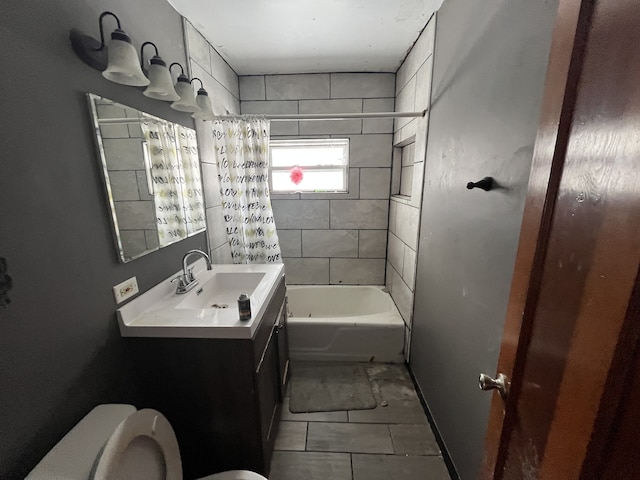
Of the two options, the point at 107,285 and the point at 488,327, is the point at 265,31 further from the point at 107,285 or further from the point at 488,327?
the point at 488,327

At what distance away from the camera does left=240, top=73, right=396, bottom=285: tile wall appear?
251 cm

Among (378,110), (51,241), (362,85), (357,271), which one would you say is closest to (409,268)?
(357,271)

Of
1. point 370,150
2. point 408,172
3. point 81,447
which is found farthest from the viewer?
point 370,150

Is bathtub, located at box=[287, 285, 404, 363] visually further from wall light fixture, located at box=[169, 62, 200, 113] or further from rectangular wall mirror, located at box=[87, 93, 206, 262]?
wall light fixture, located at box=[169, 62, 200, 113]

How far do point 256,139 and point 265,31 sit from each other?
27.3 inches

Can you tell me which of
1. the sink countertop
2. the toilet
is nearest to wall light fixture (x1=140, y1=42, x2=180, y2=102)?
the sink countertop

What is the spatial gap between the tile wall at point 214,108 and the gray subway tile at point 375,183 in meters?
1.37

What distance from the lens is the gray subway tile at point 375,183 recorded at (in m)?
2.64

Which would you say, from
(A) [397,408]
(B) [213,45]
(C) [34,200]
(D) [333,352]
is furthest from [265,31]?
(A) [397,408]

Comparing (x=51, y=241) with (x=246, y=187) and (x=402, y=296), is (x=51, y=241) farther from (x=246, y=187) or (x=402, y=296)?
(x=402, y=296)

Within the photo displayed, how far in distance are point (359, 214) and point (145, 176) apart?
1927 millimetres

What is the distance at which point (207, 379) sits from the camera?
3.70ft

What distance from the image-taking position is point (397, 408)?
1.81 m

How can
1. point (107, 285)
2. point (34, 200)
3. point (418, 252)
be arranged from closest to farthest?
point (34, 200)
point (107, 285)
point (418, 252)
